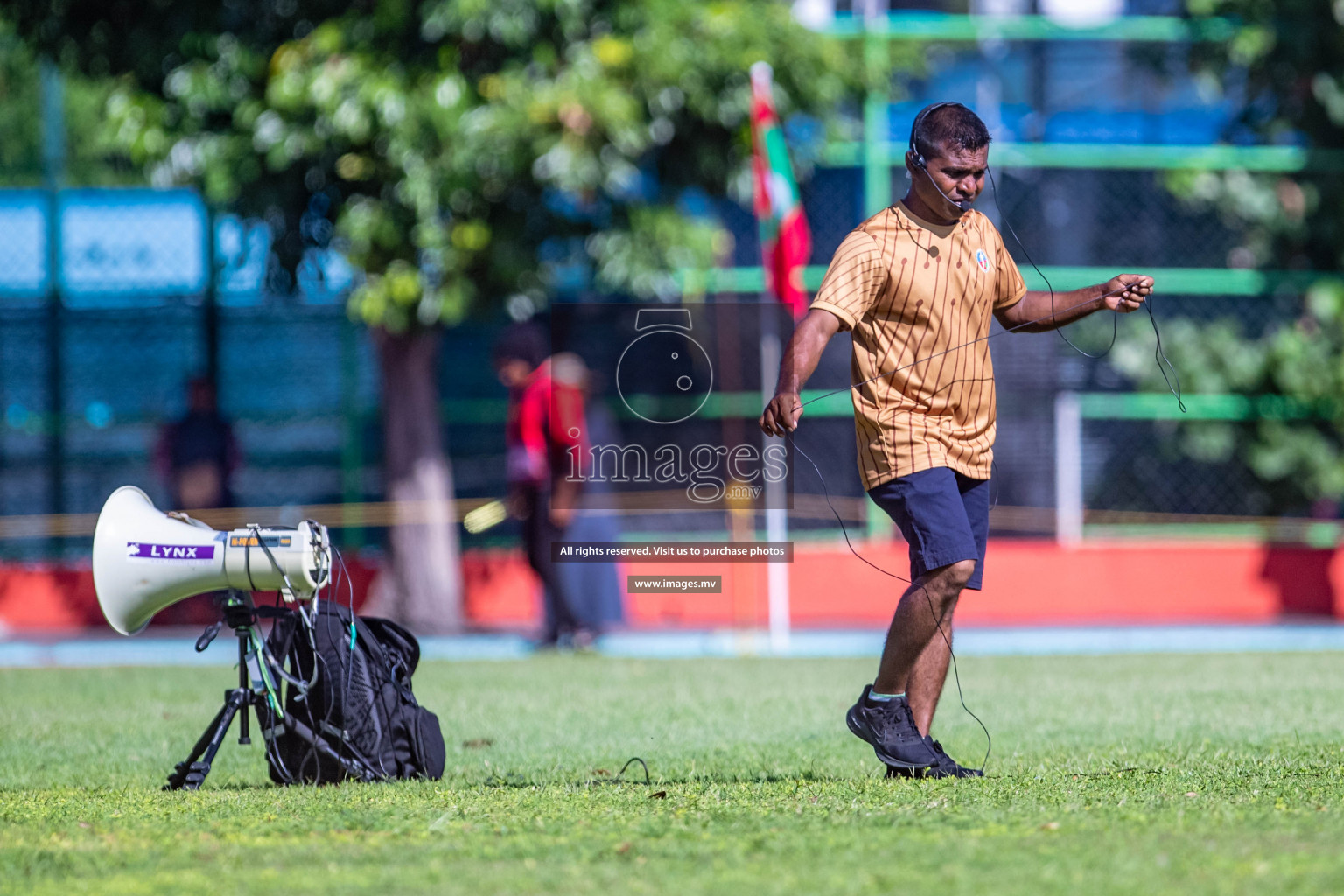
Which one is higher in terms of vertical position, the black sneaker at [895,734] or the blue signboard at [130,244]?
the blue signboard at [130,244]

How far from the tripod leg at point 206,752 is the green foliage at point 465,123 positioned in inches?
243

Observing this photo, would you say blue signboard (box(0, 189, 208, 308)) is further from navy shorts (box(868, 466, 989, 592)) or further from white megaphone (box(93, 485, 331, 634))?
navy shorts (box(868, 466, 989, 592))

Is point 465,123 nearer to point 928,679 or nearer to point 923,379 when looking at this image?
point 923,379

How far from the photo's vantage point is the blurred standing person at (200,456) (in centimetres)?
1289

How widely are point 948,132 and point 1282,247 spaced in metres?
10.1

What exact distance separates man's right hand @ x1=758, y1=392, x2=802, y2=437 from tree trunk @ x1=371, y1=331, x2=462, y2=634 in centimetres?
804

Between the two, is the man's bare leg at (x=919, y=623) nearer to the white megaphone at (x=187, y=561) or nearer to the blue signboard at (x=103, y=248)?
the white megaphone at (x=187, y=561)

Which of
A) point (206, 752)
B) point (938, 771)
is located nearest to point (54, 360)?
point (206, 752)

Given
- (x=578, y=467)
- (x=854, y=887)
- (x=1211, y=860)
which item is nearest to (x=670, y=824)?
(x=854, y=887)

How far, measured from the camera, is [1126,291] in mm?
4992

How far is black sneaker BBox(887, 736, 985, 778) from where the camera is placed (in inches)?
195

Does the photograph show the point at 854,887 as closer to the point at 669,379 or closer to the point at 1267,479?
the point at 669,379

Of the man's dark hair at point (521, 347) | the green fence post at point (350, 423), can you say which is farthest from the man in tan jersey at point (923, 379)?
the green fence post at point (350, 423)

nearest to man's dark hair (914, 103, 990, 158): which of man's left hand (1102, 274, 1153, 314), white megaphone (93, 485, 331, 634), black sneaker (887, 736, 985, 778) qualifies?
man's left hand (1102, 274, 1153, 314)
